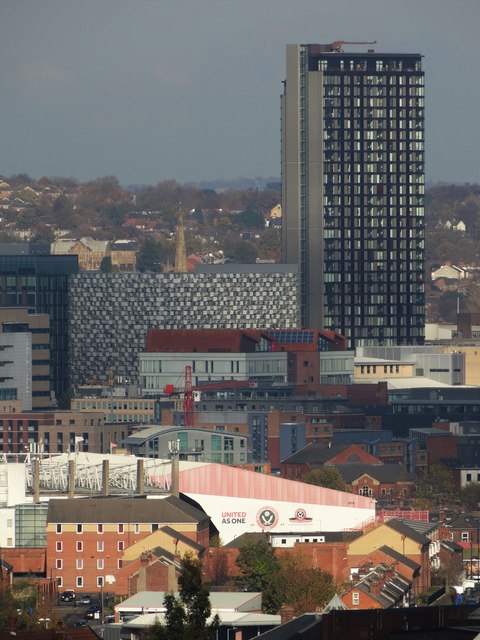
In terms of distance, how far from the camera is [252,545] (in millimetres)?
122812

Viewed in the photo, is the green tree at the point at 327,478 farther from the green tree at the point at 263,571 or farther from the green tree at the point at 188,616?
the green tree at the point at 188,616

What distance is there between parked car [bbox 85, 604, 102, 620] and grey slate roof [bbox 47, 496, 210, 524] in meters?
16.1

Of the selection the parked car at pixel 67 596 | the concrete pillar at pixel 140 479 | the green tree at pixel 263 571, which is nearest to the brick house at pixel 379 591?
the green tree at pixel 263 571

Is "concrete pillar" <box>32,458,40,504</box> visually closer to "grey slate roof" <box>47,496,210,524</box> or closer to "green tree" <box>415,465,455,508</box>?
"grey slate roof" <box>47,496,210,524</box>

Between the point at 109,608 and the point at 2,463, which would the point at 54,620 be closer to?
the point at 109,608

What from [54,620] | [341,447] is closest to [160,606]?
[54,620]

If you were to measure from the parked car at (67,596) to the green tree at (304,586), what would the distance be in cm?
797

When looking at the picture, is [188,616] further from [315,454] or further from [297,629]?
[315,454]

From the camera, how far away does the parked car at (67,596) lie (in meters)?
117

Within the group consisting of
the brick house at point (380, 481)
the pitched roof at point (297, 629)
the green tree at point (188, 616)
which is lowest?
the brick house at point (380, 481)

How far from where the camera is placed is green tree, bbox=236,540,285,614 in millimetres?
106625

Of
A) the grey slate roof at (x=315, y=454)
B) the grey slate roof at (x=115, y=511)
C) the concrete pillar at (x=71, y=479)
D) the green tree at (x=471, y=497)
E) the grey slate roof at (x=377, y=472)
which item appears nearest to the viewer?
the grey slate roof at (x=115, y=511)

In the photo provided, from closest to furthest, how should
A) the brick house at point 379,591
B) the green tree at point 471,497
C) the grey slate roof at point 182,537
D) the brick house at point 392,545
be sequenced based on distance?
the brick house at point 379,591 → the brick house at point 392,545 → the grey slate roof at point 182,537 → the green tree at point 471,497

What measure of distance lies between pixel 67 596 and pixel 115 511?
10.5m
